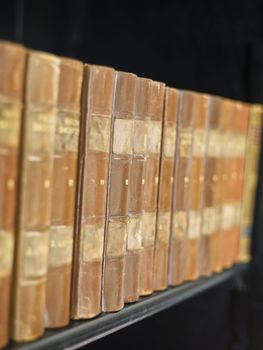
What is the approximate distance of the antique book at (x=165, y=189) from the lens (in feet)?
3.16

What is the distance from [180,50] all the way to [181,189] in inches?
19.4

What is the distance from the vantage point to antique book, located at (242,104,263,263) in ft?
4.42

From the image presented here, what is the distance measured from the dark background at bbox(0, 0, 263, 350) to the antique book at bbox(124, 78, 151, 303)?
203mm

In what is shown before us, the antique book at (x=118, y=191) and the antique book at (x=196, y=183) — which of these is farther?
the antique book at (x=196, y=183)

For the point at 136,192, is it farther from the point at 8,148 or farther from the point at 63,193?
the point at 8,148

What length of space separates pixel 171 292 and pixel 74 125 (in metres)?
0.44

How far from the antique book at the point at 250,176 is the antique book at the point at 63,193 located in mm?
680

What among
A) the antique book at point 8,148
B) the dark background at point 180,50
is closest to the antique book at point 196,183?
the dark background at point 180,50

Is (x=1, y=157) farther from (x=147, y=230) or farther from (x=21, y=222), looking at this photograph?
(x=147, y=230)

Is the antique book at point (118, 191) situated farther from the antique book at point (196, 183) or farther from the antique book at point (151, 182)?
the antique book at point (196, 183)

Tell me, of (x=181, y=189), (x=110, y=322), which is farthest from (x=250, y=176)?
(x=110, y=322)

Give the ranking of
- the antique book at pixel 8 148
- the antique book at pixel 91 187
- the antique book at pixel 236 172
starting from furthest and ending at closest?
1. the antique book at pixel 236 172
2. the antique book at pixel 91 187
3. the antique book at pixel 8 148

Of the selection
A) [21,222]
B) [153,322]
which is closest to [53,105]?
[21,222]

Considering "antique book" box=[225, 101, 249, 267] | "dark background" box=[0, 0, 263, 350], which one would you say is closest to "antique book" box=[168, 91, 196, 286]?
"dark background" box=[0, 0, 263, 350]
